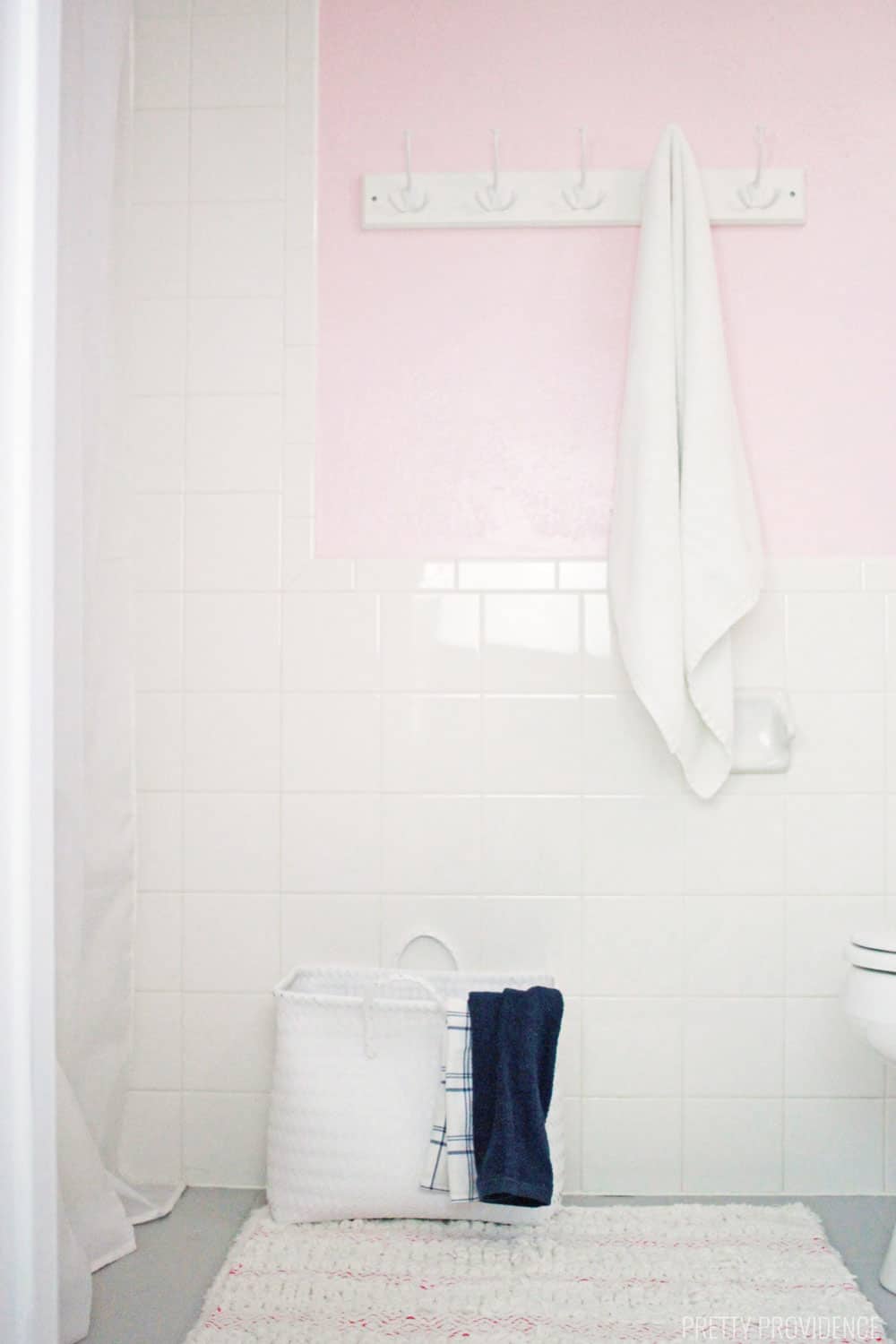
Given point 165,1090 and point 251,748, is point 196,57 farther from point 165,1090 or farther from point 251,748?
point 165,1090

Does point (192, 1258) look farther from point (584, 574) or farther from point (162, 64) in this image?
point (162, 64)

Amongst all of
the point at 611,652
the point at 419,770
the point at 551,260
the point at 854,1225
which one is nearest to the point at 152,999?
the point at 419,770

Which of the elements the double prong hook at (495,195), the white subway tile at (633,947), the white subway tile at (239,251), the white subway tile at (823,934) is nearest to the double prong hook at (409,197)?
the double prong hook at (495,195)

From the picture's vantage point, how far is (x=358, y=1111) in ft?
6.31

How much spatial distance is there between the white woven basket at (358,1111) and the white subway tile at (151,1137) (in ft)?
0.92

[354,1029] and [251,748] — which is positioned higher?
[251,748]

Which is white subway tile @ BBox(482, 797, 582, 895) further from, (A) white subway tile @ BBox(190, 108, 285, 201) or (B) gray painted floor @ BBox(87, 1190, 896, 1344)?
(A) white subway tile @ BBox(190, 108, 285, 201)

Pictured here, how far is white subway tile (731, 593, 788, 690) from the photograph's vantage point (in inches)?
85.6

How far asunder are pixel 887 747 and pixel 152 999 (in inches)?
57.8

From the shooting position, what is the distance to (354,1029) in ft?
6.43

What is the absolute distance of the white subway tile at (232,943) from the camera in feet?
7.18

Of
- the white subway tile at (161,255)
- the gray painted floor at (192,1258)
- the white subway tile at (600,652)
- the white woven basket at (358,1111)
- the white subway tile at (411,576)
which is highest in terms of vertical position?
the white subway tile at (161,255)

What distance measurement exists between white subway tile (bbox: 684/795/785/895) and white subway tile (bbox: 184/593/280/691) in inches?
33.2

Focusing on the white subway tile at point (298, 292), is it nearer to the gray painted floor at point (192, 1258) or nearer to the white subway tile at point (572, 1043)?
the white subway tile at point (572, 1043)
